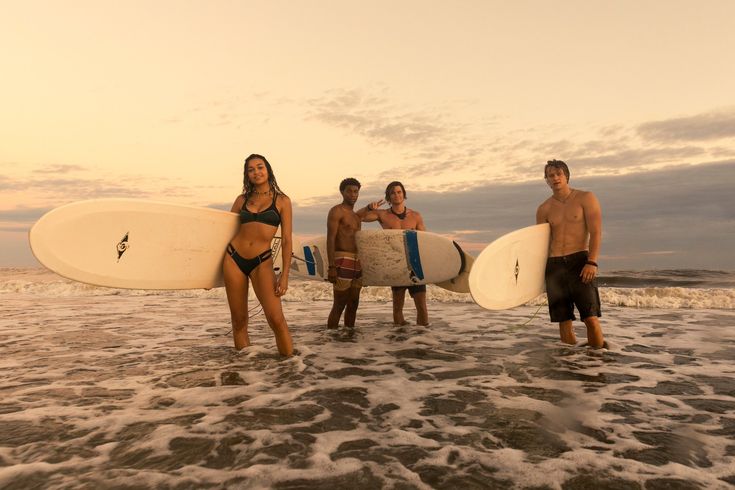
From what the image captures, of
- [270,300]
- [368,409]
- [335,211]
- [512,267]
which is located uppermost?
[335,211]

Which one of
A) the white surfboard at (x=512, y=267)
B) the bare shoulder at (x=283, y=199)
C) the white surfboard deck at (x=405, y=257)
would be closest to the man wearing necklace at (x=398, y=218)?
the white surfboard deck at (x=405, y=257)

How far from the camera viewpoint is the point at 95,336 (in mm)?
5793

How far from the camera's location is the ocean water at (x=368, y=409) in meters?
2.21

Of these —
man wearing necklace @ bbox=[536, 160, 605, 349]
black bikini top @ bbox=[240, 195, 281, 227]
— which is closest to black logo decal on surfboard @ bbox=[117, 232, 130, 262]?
black bikini top @ bbox=[240, 195, 281, 227]

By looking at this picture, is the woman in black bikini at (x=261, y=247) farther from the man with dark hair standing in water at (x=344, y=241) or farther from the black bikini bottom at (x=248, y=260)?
the man with dark hair standing in water at (x=344, y=241)

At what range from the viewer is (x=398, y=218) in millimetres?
6352

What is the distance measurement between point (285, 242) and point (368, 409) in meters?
1.94

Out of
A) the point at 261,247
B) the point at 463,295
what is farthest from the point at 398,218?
the point at 463,295

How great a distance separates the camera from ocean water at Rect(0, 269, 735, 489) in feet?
7.24

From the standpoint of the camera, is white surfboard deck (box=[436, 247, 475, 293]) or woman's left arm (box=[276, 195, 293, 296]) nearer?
woman's left arm (box=[276, 195, 293, 296])

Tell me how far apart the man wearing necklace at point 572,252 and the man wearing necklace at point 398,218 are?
6.01 feet

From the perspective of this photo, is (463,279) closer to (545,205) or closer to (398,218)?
(398,218)

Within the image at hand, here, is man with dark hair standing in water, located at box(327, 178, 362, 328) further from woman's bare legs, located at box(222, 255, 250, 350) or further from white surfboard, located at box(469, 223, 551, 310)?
white surfboard, located at box(469, 223, 551, 310)

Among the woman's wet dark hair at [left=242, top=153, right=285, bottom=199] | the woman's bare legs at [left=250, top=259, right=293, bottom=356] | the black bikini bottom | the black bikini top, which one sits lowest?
the woman's bare legs at [left=250, top=259, right=293, bottom=356]
